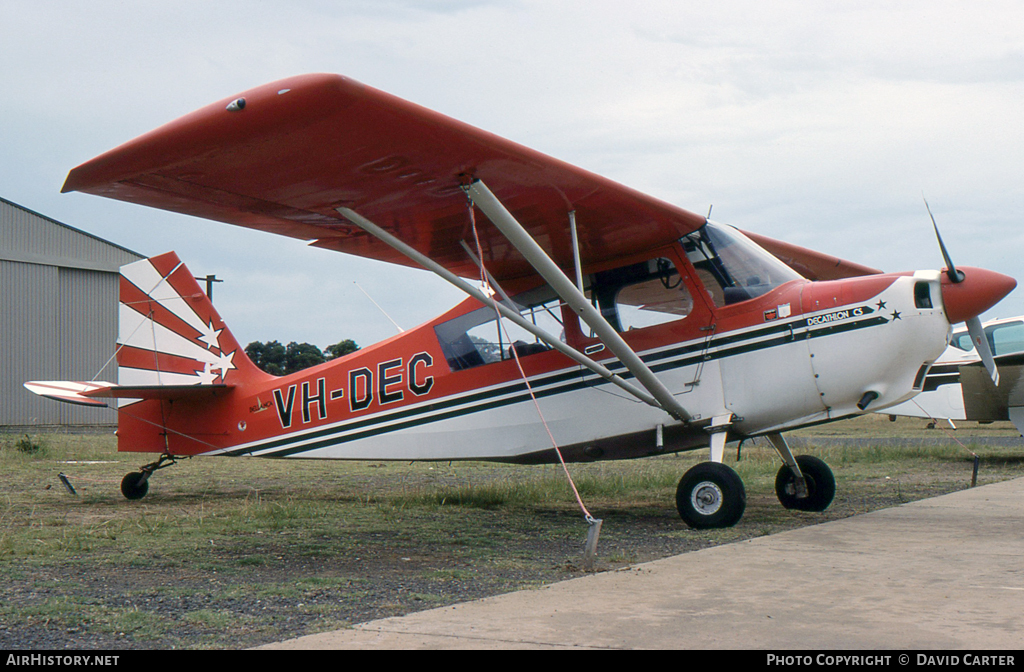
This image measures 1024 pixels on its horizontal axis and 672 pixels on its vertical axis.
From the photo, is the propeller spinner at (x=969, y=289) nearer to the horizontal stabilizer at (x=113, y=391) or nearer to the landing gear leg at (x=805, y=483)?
the landing gear leg at (x=805, y=483)

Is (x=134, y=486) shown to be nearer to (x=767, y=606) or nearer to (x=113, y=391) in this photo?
(x=113, y=391)

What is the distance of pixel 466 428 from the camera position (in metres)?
8.16

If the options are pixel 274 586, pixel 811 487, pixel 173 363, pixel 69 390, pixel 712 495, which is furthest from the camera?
pixel 173 363

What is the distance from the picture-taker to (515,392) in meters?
7.98

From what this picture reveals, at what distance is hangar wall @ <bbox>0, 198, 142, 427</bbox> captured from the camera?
1152 inches

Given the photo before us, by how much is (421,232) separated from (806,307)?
3240 mm

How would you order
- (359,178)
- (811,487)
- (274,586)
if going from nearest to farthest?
(274,586) → (359,178) → (811,487)

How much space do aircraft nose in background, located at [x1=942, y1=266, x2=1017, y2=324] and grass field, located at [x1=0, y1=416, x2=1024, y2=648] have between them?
6.96 ft

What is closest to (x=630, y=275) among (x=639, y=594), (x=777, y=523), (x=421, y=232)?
(x=421, y=232)

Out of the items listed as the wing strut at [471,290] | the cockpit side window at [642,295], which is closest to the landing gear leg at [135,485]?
the wing strut at [471,290]

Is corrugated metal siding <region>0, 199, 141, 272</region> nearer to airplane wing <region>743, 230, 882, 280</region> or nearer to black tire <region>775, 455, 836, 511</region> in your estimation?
airplane wing <region>743, 230, 882, 280</region>

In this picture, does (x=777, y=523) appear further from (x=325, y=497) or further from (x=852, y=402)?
(x=325, y=497)

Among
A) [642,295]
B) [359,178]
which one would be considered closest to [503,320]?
[642,295]

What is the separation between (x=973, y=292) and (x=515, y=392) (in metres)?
3.86
